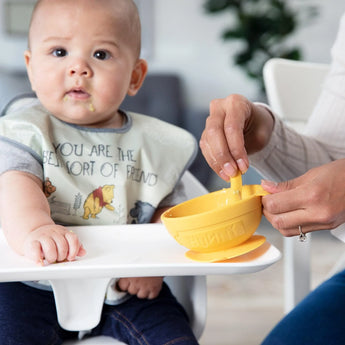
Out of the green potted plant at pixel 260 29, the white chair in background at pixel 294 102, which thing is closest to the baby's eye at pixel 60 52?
the white chair in background at pixel 294 102

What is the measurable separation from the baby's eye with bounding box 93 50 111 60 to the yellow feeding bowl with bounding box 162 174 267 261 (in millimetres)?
351

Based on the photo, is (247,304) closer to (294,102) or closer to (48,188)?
(294,102)

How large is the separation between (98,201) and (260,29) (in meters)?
3.15

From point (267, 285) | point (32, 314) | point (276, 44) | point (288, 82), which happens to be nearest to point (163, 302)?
point (32, 314)

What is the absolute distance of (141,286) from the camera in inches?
40.4

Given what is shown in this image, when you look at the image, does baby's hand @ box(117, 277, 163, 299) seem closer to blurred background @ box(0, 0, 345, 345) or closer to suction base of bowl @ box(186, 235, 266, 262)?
suction base of bowl @ box(186, 235, 266, 262)

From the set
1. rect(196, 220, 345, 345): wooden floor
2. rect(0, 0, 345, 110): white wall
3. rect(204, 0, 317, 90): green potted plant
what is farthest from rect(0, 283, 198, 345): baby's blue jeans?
rect(0, 0, 345, 110): white wall

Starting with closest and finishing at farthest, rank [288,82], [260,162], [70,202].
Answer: [70,202]
[260,162]
[288,82]

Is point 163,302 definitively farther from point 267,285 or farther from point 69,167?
point 267,285

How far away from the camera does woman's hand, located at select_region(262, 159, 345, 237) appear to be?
32.5 inches

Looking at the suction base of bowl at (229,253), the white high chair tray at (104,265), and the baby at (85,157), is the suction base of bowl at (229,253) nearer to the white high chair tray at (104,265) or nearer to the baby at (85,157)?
the white high chair tray at (104,265)

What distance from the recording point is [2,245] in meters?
0.86

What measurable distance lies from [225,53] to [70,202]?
137 inches

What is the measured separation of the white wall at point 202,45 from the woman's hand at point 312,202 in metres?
3.49
